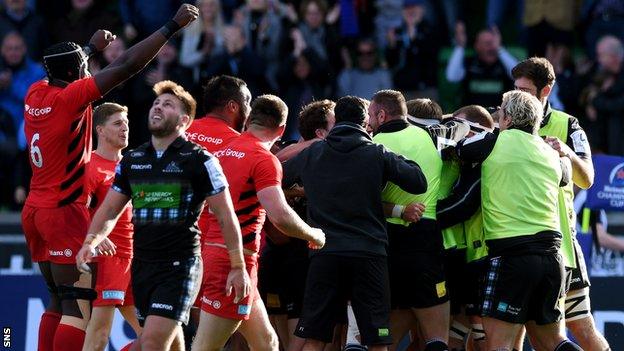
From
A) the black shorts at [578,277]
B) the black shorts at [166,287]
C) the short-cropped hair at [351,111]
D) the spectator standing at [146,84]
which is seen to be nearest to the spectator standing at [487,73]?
the spectator standing at [146,84]

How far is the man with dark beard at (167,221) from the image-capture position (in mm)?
8805

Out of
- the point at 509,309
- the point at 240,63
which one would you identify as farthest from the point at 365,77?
the point at 509,309

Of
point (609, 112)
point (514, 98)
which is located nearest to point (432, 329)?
point (514, 98)

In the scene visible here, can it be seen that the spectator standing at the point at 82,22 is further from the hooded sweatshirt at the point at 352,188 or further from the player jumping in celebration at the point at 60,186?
the hooded sweatshirt at the point at 352,188

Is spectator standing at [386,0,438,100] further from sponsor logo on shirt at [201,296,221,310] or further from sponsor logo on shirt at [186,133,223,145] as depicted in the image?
sponsor logo on shirt at [201,296,221,310]

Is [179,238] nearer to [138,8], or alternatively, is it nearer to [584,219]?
[584,219]

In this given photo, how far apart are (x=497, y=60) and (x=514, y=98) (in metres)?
6.79

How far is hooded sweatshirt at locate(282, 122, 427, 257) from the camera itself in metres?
9.77

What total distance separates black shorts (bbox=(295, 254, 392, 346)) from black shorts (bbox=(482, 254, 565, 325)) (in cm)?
79

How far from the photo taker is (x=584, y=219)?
1395cm

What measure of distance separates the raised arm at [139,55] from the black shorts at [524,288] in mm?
2941

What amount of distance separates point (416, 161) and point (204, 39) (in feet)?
24.3

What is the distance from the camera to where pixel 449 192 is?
10508mm

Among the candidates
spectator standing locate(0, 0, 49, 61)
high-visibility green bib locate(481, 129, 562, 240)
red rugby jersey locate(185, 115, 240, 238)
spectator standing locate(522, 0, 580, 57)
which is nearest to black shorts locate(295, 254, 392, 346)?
high-visibility green bib locate(481, 129, 562, 240)
